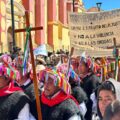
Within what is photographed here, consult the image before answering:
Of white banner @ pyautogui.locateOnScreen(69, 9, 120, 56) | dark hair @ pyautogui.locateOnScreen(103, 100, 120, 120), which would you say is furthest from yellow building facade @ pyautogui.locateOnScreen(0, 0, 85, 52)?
dark hair @ pyautogui.locateOnScreen(103, 100, 120, 120)

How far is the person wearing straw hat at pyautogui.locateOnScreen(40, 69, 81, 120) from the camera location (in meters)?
4.00

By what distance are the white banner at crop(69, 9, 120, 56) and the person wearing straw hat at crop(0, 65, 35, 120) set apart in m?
3.59

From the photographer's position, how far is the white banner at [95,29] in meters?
A: 7.61

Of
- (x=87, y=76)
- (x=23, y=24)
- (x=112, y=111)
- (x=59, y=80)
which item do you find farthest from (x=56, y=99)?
(x=23, y=24)

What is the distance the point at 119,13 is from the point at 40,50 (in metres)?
3.09

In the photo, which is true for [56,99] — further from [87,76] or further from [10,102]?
[87,76]

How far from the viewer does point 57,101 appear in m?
4.08

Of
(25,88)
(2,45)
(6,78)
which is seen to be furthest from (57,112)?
(2,45)

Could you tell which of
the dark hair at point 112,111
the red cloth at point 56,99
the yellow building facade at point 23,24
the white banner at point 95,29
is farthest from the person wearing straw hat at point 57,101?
the yellow building facade at point 23,24

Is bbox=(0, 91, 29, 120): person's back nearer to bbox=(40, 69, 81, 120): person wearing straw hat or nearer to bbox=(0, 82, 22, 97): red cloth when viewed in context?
bbox=(0, 82, 22, 97): red cloth

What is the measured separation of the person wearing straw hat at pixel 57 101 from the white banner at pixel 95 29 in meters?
3.49

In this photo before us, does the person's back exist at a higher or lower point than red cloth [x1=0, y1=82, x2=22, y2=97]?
lower

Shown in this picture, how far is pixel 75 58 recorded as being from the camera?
7.54 m

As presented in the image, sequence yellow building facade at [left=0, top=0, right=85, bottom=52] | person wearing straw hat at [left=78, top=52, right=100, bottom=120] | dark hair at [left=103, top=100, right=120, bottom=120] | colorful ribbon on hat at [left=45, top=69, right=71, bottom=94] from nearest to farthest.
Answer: dark hair at [left=103, top=100, right=120, bottom=120] → colorful ribbon on hat at [left=45, top=69, right=71, bottom=94] → person wearing straw hat at [left=78, top=52, right=100, bottom=120] → yellow building facade at [left=0, top=0, right=85, bottom=52]
